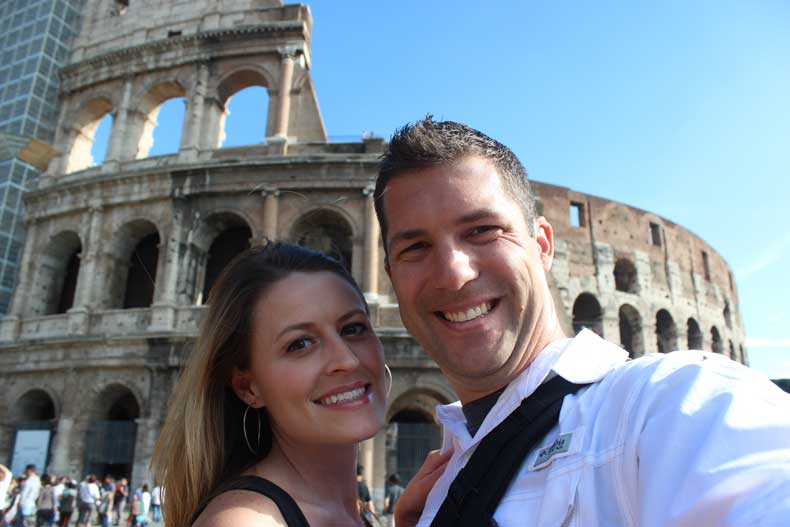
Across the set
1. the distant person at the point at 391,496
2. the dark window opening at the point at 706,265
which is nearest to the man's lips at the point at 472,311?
the distant person at the point at 391,496

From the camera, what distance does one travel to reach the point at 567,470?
987mm

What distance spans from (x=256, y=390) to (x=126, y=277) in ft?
51.0

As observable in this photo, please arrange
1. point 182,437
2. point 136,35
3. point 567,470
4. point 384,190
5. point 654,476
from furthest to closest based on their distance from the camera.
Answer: point 136,35, point 182,437, point 384,190, point 567,470, point 654,476

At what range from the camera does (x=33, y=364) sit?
47.3 feet

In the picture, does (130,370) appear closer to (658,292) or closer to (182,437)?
(182,437)

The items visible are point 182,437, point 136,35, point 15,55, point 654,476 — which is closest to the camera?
point 654,476

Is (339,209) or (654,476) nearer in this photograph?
(654,476)

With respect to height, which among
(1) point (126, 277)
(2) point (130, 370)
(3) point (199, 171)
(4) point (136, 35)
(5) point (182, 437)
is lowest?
(5) point (182, 437)

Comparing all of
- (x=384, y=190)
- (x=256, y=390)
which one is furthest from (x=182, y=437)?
(x=384, y=190)

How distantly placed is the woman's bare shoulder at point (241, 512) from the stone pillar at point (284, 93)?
1434 centimetres

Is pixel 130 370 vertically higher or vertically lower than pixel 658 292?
lower

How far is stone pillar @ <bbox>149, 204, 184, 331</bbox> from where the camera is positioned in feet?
44.8

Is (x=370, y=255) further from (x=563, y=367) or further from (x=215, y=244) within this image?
(x=563, y=367)

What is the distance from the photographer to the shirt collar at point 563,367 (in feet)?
3.92
